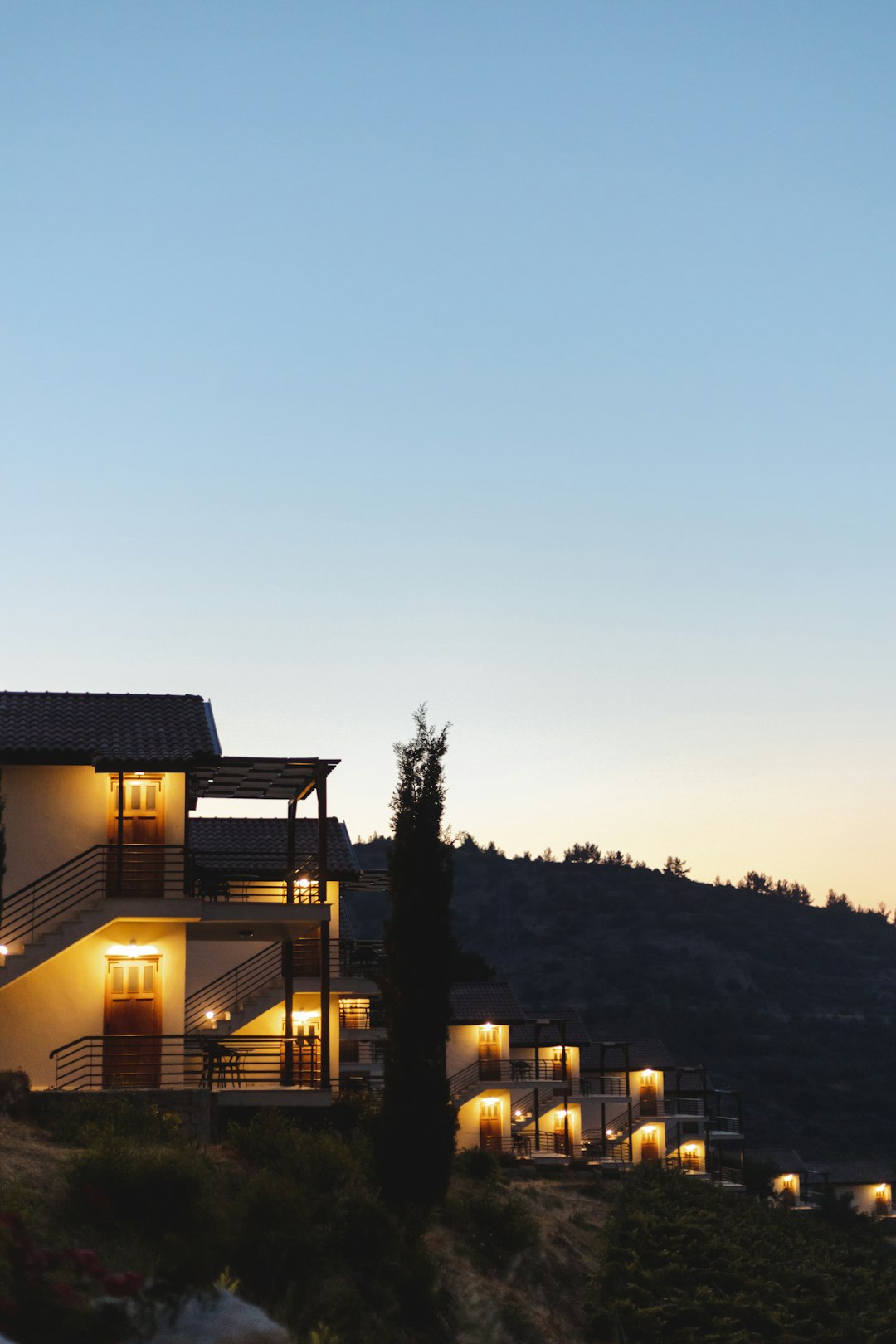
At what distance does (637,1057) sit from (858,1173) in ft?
71.3

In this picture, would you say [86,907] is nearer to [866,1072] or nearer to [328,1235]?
[328,1235]

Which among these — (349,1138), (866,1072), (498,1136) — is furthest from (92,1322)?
(866,1072)

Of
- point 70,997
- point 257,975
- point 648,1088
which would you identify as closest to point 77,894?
point 70,997

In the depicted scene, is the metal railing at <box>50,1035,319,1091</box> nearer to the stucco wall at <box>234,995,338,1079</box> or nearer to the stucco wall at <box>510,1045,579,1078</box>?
the stucco wall at <box>234,995,338,1079</box>

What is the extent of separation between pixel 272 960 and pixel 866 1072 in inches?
3399

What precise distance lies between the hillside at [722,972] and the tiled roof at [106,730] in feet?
229

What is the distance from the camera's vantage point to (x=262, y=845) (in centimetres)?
4400

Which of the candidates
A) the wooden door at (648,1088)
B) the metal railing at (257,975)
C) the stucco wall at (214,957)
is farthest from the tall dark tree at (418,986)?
the wooden door at (648,1088)

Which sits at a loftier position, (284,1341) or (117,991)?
(117,991)

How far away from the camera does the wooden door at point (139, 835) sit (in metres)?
29.6

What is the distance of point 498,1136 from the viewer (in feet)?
181

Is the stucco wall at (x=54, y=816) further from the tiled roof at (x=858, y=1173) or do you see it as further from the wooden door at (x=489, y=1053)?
the tiled roof at (x=858, y=1173)

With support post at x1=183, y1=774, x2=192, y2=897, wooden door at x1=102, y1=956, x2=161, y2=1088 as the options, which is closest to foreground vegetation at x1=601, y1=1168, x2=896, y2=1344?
wooden door at x1=102, y1=956, x2=161, y2=1088

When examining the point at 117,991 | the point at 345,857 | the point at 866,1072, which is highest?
the point at 345,857
